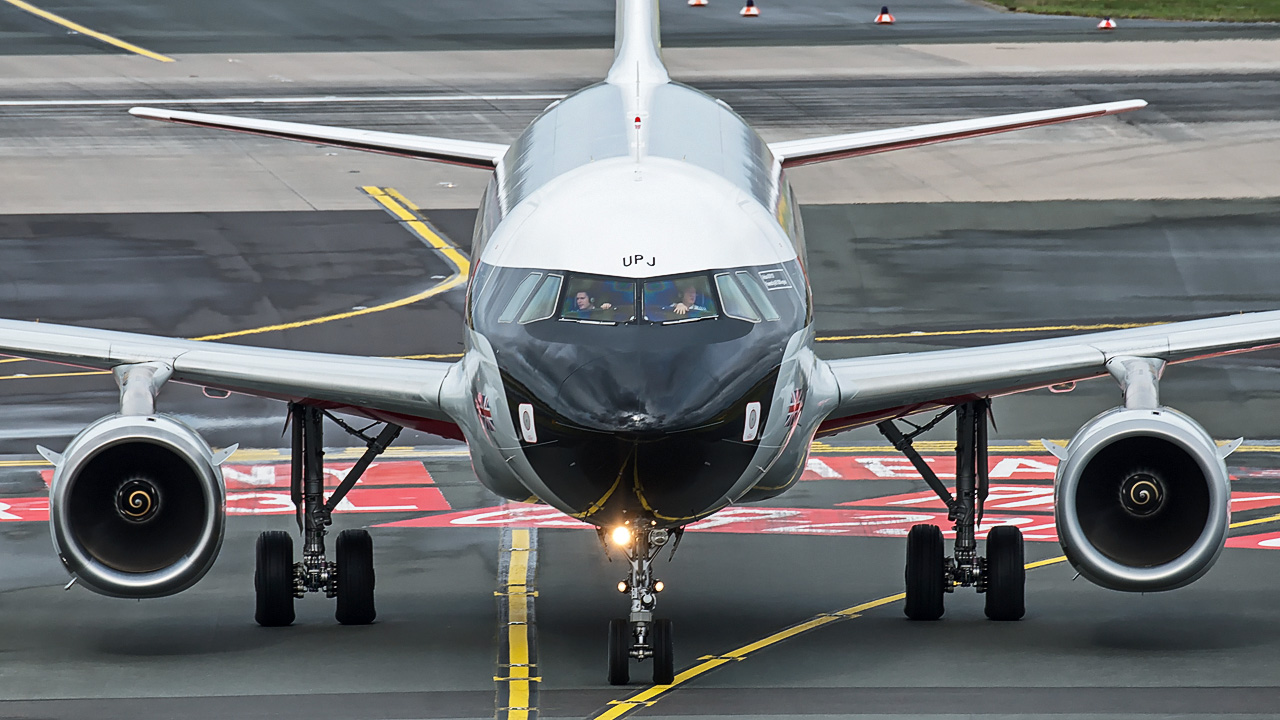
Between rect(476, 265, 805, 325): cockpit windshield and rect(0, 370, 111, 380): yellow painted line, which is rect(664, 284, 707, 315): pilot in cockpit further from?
rect(0, 370, 111, 380): yellow painted line

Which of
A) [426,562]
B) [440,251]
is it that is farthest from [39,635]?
[440,251]

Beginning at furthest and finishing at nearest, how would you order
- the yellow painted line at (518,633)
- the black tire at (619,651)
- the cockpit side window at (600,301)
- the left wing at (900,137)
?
the left wing at (900,137) < the black tire at (619,651) < the yellow painted line at (518,633) < the cockpit side window at (600,301)

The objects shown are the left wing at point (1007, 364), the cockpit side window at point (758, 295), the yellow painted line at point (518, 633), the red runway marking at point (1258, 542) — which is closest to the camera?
the cockpit side window at point (758, 295)

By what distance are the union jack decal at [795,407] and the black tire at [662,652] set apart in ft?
5.81

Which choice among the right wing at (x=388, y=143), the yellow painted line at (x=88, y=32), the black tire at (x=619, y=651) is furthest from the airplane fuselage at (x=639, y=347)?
the yellow painted line at (x=88, y=32)

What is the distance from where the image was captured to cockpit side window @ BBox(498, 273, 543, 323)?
15.3 m

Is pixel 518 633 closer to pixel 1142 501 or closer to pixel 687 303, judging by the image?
pixel 687 303

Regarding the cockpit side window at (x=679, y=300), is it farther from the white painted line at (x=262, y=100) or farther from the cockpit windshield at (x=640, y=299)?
the white painted line at (x=262, y=100)

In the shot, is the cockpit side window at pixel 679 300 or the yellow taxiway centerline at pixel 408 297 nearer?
the cockpit side window at pixel 679 300

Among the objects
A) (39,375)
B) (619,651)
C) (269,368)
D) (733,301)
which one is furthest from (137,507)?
(39,375)

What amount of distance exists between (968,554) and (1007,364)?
189 cm

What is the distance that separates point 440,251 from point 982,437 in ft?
66.2

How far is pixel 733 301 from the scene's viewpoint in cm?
1517

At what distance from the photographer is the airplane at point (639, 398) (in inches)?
577
